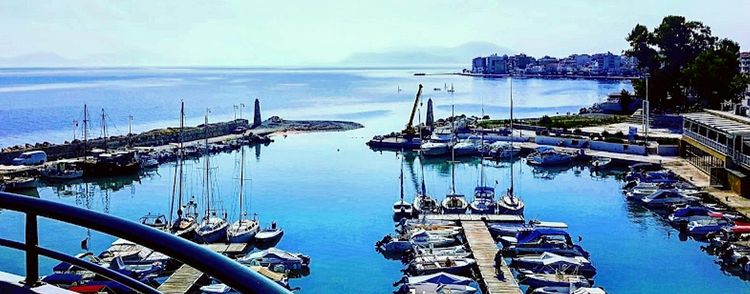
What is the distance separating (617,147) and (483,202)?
19.8 m

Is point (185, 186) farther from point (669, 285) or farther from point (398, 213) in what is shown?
point (669, 285)

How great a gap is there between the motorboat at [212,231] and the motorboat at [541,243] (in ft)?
31.0

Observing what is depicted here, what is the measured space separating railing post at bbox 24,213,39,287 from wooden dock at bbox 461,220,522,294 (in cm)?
1706

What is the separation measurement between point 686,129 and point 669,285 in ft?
73.7

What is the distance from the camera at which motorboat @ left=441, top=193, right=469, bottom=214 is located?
2925 centimetres

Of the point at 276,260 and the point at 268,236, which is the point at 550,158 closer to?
the point at 268,236

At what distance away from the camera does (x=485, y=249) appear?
22844mm

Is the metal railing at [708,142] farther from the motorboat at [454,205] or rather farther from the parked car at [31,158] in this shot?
the parked car at [31,158]

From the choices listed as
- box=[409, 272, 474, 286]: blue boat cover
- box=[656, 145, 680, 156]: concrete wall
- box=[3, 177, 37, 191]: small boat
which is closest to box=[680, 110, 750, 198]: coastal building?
box=[656, 145, 680, 156]: concrete wall

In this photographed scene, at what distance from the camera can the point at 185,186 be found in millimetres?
37688

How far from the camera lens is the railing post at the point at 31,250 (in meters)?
2.30

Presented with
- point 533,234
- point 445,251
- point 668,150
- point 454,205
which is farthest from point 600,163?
point 445,251

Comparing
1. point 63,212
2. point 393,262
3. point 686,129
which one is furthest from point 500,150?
point 63,212

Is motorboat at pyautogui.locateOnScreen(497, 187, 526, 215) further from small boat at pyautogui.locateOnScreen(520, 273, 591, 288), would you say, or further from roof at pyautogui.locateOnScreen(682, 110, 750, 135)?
roof at pyautogui.locateOnScreen(682, 110, 750, 135)
